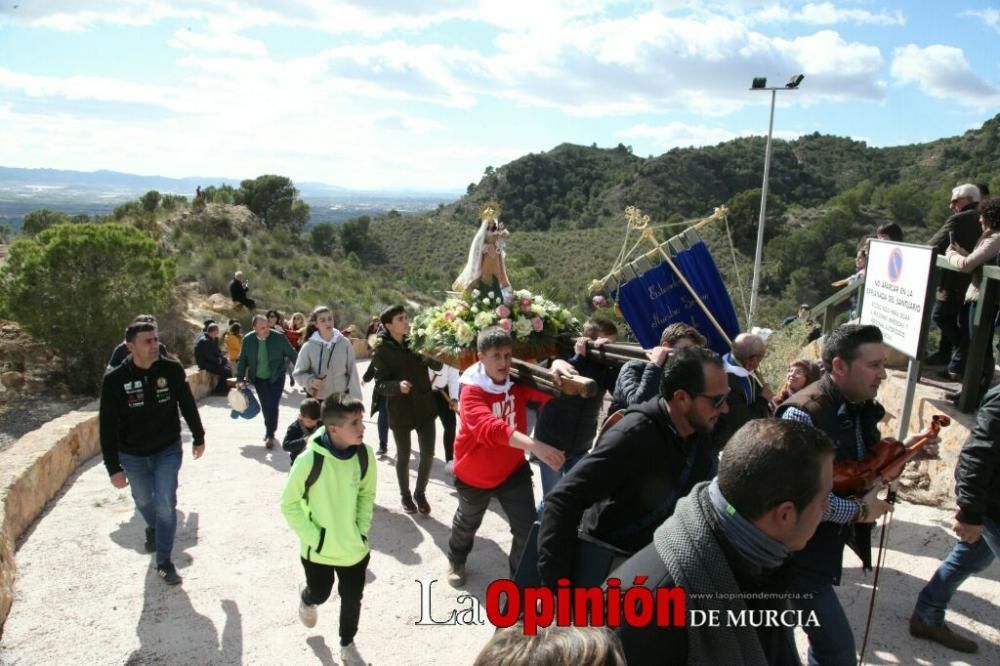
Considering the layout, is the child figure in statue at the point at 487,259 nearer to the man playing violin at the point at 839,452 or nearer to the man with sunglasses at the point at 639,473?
the man playing violin at the point at 839,452

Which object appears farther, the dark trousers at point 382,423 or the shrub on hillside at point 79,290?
the shrub on hillside at point 79,290

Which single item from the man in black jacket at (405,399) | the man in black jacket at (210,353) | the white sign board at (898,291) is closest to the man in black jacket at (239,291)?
the man in black jacket at (210,353)

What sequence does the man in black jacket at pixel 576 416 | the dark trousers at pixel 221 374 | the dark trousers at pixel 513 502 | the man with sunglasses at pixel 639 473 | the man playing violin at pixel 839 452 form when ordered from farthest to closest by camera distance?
the dark trousers at pixel 221 374, the man in black jacket at pixel 576 416, the dark trousers at pixel 513 502, the man playing violin at pixel 839 452, the man with sunglasses at pixel 639 473

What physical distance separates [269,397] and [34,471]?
2.98 metres

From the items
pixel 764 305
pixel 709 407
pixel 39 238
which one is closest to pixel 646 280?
pixel 709 407

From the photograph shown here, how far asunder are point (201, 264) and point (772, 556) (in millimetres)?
24206

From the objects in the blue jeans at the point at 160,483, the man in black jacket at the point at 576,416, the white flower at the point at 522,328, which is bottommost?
the blue jeans at the point at 160,483

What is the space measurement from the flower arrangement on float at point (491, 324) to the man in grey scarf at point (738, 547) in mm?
3759

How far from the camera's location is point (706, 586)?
1839mm

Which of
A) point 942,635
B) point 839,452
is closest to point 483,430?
point 839,452

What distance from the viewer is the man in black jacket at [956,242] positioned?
21.9 ft

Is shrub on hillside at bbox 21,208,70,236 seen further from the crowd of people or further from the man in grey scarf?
the man in grey scarf

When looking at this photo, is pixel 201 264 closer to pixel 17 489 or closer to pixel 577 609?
pixel 17 489

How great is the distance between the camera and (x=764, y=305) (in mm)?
35625
